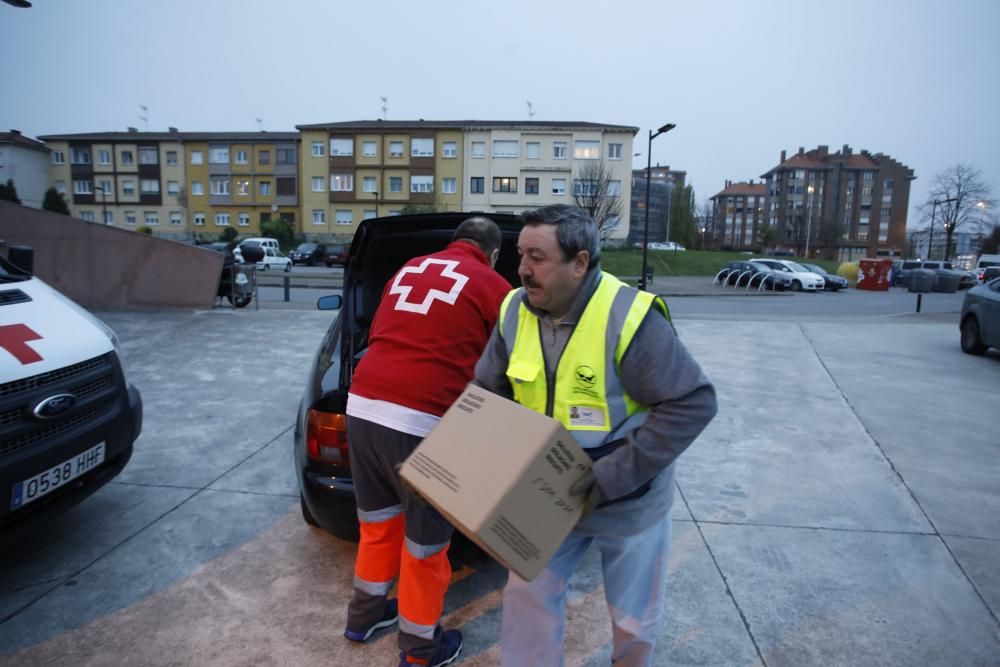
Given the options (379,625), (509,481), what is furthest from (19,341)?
(509,481)

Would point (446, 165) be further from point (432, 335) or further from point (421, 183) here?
point (432, 335)

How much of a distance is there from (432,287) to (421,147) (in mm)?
54868

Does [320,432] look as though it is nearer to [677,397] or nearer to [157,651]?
[157,651]

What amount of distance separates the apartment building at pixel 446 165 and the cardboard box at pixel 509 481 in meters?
50.4

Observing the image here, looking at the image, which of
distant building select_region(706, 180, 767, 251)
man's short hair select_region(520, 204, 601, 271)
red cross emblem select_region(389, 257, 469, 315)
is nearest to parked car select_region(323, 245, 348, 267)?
red cross emblem select_region(389, 257, 469, 315)

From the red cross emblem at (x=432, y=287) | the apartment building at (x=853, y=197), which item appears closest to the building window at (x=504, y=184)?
the red cross emblem at (x=432, y=287)

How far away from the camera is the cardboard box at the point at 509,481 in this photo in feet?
5.07

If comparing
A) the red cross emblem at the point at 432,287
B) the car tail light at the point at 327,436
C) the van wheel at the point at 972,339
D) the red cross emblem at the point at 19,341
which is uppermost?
the red cross emblem at the point at 432,287

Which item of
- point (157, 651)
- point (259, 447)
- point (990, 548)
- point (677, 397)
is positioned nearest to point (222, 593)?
point (157, 651)

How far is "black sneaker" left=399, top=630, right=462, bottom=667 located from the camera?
7.37 feet

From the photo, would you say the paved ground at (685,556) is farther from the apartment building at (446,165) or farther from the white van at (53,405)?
the apartment building at (446,165)

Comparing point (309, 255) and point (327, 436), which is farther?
point (309, 255)

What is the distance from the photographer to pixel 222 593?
109 inches

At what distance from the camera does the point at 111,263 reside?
1159cm
